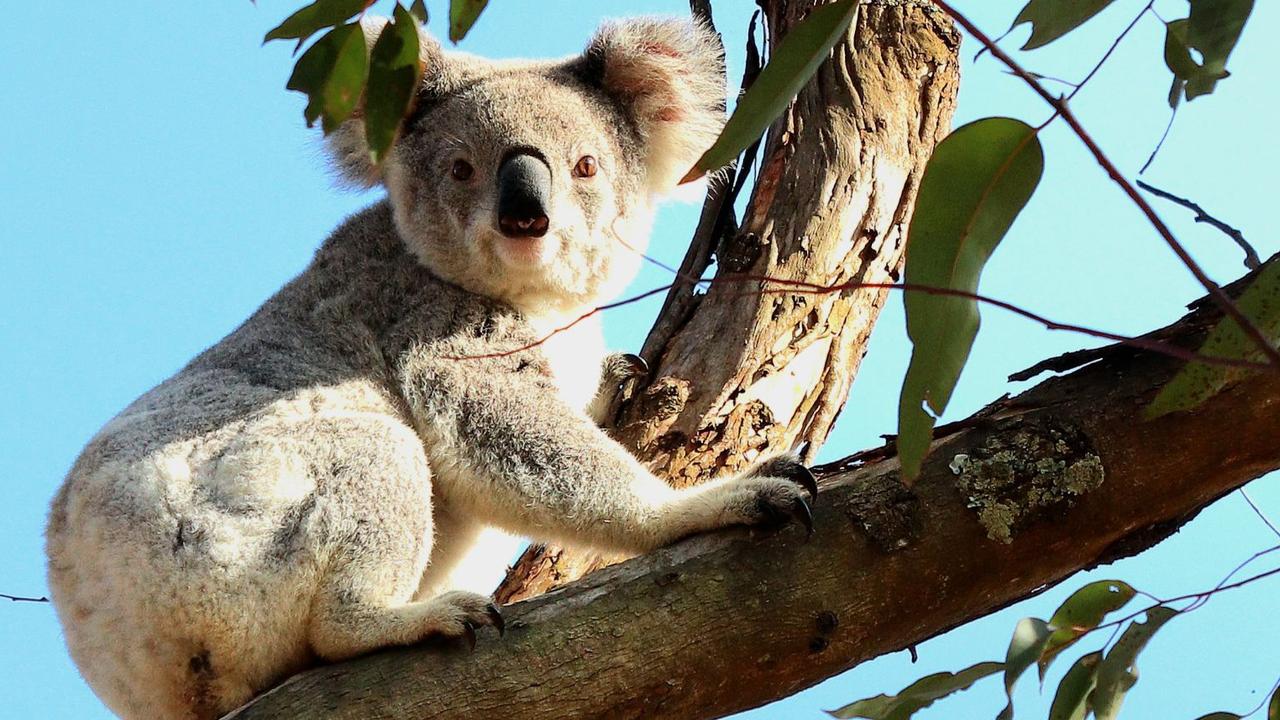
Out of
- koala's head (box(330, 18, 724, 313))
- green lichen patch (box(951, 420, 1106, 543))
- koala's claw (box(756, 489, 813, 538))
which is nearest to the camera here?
green lichen patch (box(951, 420, 1106, 543))

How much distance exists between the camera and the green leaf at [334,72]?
176 cm

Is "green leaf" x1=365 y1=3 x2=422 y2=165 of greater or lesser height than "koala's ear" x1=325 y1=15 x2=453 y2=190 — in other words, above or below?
below

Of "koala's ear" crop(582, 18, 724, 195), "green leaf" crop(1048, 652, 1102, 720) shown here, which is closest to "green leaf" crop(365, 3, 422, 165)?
"green leaf" crop(1048, 652, 1102, 720)

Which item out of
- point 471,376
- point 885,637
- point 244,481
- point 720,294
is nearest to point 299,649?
point 244,481

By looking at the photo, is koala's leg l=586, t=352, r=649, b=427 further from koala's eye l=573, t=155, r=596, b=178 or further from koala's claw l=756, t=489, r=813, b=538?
koala's claw l=756, t=489, r=813, b=538

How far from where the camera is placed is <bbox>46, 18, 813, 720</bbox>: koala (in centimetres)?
251

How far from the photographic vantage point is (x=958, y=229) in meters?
1.84

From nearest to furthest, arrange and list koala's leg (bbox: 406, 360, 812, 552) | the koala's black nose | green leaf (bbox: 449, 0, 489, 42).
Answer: green leaf (bbox: 449, 0, 489, 42) → koala's leg (bbox: 406, 360, 812, 552) → the koala's black nose

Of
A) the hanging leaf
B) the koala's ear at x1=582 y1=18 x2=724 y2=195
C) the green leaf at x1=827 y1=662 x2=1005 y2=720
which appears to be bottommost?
the green leaf at x1=827 y1=662 x2=1005 y2=720

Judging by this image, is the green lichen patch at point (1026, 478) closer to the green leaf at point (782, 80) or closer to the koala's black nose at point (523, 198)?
the green leaf at point (782, 80)

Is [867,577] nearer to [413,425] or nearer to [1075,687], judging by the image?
[1075,687]

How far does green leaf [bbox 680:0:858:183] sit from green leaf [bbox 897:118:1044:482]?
256mm

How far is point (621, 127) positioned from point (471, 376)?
1014mm

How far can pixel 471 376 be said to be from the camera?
304 cm
